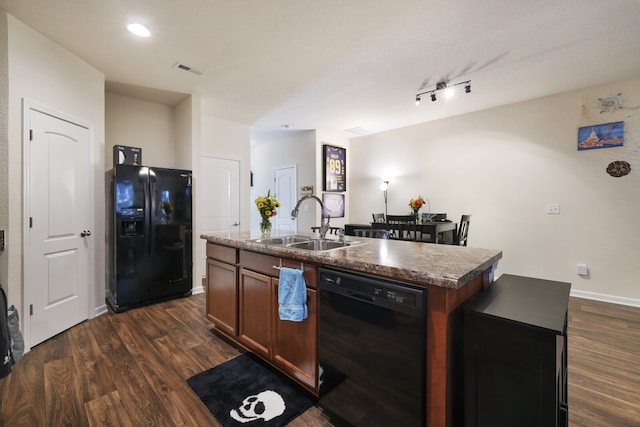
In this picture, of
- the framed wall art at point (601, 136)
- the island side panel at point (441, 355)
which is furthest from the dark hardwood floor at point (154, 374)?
the framed wall art at point (601, 136)

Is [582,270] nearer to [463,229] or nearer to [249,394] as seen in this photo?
[463,229]

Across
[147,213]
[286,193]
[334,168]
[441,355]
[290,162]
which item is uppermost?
[290,162]

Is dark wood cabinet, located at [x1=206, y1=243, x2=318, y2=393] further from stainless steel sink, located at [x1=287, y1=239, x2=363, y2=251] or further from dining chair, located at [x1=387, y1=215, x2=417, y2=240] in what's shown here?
dining chair, located at [x1=387, y1=215, x2=417, y2=240]

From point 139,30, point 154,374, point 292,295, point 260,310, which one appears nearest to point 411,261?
point 292,295

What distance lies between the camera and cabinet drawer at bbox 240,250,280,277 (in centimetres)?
190

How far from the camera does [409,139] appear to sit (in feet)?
17.4

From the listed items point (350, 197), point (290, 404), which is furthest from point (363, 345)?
point (350, 197)

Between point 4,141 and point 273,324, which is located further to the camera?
point 4,141

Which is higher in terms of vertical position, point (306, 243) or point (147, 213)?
point (147, 213)

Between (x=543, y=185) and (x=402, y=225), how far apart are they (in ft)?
6.78

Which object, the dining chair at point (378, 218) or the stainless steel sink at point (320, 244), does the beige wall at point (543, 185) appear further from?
the stainless steel sink at point (320, 244)

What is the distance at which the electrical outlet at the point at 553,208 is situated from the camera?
12.5 feet

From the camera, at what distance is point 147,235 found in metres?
3.38

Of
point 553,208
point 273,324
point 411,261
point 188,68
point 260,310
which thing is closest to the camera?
point 411,261
